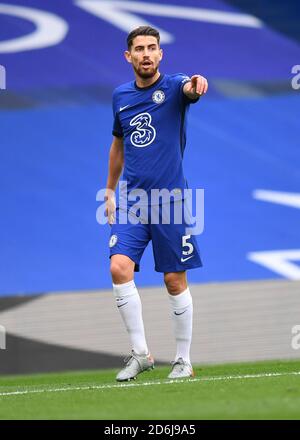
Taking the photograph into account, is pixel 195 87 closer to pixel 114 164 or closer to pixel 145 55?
pixel 145 55

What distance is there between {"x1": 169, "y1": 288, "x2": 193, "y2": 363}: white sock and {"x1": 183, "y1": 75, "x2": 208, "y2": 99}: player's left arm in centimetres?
120

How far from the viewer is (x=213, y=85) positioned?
468 inches

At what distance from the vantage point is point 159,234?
260 inches

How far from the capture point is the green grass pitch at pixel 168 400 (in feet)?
15.2

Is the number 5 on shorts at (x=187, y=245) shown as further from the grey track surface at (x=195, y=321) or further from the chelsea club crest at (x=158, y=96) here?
the grey track surface at (x=195, y=321)

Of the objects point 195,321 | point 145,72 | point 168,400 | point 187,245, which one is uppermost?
point 145,72

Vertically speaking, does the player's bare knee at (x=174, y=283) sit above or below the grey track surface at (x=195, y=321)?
above

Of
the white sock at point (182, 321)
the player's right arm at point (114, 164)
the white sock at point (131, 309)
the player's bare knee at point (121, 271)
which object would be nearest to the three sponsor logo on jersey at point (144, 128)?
the player's right arm at point (114, 164)

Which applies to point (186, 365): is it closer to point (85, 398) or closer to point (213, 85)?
point (85, 398)

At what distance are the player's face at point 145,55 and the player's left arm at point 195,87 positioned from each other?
24 centimetres

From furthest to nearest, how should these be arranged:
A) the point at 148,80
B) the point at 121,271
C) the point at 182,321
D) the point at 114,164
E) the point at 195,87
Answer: the point at 114,164
the point at 182,321
the point at 148,80
the point at 121,271
the point at 195,87

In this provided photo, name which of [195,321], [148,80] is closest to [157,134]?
[148,80]

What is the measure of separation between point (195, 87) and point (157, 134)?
406 millimetres

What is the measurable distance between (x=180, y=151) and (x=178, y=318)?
1013 mm
